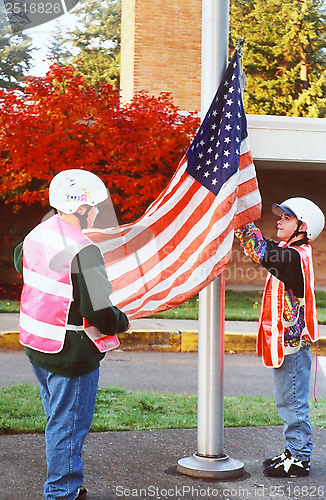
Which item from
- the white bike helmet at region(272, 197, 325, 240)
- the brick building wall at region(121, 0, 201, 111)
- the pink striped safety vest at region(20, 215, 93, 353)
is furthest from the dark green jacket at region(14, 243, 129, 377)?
the brick building wall at region(121, 0, 201, 111)

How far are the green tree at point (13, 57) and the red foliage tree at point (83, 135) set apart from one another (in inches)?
837

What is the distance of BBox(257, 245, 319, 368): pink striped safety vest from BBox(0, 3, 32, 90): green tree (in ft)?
103

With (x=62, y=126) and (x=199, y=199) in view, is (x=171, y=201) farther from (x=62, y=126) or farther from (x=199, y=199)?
(x=62, y=126)

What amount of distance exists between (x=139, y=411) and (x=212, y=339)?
207 centimetres

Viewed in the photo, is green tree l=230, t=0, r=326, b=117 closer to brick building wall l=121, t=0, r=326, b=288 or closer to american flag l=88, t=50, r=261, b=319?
brick building wall l=121, t=0, r=326, b=288

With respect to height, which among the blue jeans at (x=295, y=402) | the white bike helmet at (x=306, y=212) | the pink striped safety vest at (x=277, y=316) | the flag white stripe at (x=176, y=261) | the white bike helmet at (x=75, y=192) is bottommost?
the blue jeans at (x=295, y=402)

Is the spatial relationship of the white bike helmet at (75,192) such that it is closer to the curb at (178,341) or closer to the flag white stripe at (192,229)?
the flag white stripe at (192,229)

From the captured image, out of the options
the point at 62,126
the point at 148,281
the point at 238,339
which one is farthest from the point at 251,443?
the point at 62,126

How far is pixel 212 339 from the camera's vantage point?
4664 millimetres

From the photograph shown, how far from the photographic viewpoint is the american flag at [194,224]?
434cm

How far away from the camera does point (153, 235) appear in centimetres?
464

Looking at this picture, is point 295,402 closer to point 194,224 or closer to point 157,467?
point 157,467

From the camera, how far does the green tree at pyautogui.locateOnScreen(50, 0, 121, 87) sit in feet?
128

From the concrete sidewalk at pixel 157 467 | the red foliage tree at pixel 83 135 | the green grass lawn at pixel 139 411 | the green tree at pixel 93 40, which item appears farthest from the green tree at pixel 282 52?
the concrete sidewalk at pixel 157 467
